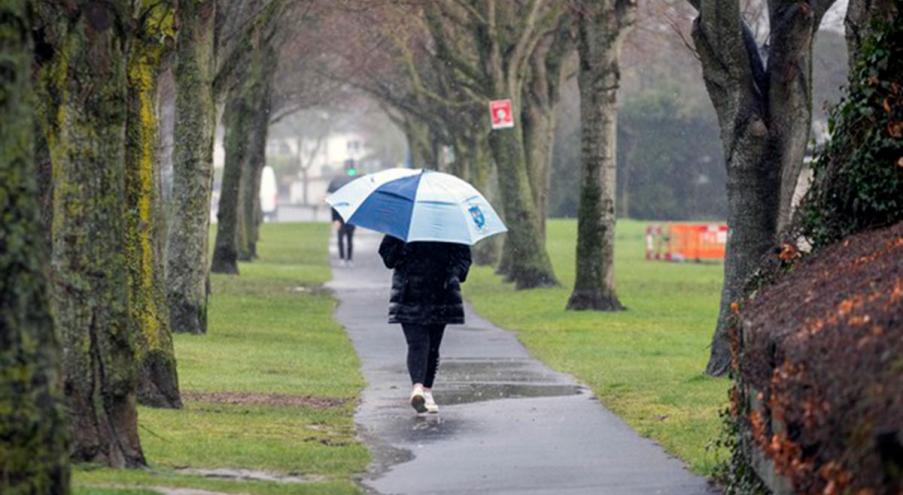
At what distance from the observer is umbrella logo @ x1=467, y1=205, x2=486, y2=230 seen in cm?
1548

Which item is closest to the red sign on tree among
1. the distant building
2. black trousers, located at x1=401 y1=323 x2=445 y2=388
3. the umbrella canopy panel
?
the umbrella canopy panel

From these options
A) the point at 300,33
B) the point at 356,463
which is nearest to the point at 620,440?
the point at 356,463

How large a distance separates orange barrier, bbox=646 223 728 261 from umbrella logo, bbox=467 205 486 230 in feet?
126

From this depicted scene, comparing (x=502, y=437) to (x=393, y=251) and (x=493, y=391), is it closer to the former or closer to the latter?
(x=393, y=251)

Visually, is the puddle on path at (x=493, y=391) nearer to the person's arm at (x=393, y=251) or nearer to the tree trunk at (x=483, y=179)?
the person's arm at (x=393, y=251)

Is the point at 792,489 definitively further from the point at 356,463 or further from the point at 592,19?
the point at 592,19

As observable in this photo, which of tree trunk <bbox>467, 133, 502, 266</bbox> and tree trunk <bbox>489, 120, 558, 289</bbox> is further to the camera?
tree trunk <bbox>467, 133, 502, 266</bbox>

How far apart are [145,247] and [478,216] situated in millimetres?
2730

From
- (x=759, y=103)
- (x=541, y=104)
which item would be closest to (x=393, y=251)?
(x=759, y=103)

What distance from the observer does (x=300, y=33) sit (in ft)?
144

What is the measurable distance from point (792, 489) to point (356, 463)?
15.1 ft

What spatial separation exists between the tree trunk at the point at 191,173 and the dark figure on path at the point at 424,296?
287 inches

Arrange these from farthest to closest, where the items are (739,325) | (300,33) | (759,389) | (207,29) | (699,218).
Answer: (699,218), (300,33), (207,29), (739,325), (759,389)

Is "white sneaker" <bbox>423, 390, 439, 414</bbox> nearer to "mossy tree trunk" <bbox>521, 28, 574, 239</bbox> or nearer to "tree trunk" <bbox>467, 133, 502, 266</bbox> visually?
"mossy tree trunk" <bbox>521, 28, 574, 239</bbox>
